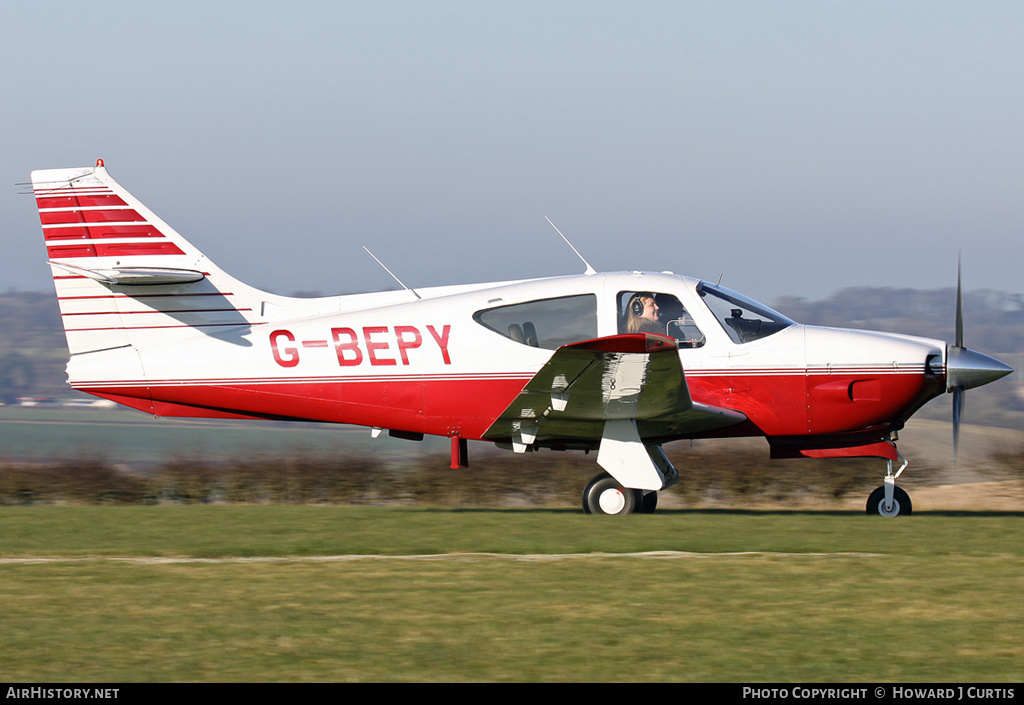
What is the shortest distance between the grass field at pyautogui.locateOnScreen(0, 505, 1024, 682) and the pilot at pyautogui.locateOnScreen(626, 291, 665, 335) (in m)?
1.82

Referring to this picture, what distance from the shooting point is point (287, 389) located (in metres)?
10.1

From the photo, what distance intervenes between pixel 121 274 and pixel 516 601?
22.0ft

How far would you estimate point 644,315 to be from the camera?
9445 millimetres

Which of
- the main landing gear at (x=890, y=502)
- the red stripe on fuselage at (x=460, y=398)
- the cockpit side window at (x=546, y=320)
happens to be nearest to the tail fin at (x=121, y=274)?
the red stripe on fuselage at (x=460, y=398)

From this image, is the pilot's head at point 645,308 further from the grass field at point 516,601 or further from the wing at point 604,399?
the grass field at point 516,601

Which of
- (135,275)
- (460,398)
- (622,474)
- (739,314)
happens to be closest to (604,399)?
(622,474)

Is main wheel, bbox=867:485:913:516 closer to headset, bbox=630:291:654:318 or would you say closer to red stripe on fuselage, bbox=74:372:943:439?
red stripe on fuselage, bbox=74:372:943:439

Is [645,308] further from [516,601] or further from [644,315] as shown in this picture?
[516,601]

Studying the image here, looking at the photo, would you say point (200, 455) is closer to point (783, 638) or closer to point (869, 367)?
point (869, 367)

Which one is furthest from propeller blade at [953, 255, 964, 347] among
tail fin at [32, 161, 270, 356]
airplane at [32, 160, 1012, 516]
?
tail fin at [32, 161, 270, 356]

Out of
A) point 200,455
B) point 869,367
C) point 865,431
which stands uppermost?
point 869,367

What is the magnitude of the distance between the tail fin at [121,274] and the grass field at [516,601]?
2.52 metres

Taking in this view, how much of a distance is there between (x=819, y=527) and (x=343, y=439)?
1209 centimetres
